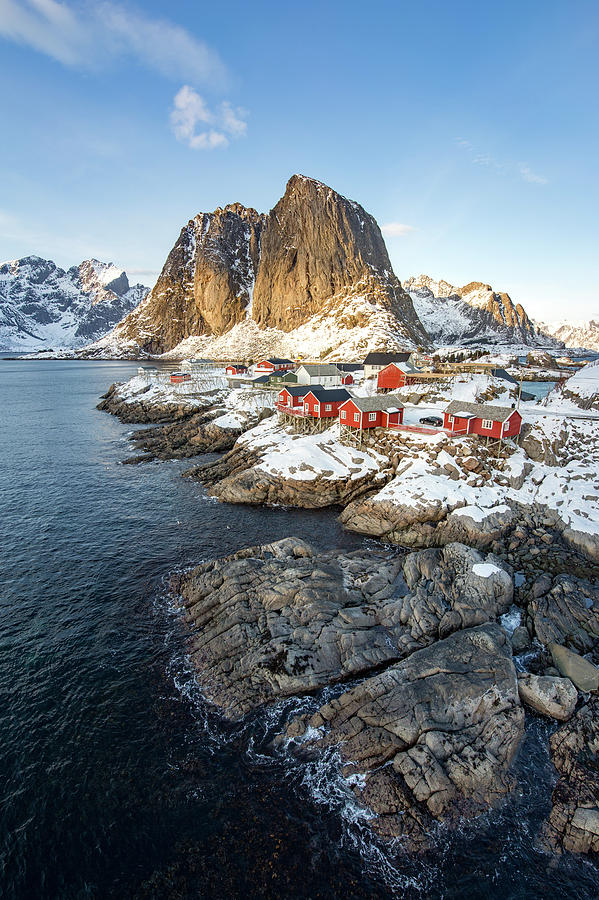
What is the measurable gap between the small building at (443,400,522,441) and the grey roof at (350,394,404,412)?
6.41 metres

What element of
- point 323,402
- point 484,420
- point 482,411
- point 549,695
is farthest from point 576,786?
point 323,402

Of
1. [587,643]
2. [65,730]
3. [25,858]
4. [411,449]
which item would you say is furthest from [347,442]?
[25,858]

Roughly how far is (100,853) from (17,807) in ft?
13.3

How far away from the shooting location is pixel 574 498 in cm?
3544

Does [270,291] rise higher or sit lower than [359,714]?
higher

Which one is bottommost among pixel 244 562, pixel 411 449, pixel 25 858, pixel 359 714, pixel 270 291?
pixel 25 858

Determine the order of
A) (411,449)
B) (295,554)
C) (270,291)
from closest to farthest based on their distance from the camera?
(295,554)
(411,449)
(270,291)

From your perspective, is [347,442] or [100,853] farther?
[347,442]

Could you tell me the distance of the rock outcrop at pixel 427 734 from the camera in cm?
1470

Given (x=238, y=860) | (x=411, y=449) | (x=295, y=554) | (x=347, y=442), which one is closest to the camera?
(x=238, y=860)

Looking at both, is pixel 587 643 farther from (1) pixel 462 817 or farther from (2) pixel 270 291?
(2) pixel 270 291

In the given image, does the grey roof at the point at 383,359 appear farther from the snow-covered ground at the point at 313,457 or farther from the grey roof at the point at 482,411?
the grey roof at the point at 482,411

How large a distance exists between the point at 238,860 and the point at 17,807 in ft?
28.5

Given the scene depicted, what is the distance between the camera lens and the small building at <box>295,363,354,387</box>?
7962 centimetres
